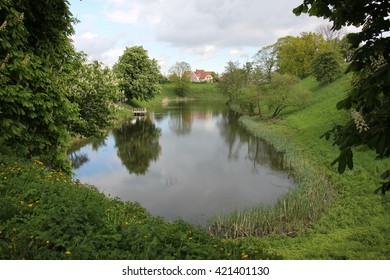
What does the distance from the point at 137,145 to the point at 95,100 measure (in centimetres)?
1222

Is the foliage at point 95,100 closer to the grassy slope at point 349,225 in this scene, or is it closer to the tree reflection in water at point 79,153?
the tree reflection in water at point 79,153

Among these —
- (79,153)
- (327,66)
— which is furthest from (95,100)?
(327,66)

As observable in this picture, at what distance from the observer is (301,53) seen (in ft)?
208

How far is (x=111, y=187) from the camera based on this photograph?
19.3 metres

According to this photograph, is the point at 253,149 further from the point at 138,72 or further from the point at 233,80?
the point at 138,72

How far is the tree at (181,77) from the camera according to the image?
106 meters

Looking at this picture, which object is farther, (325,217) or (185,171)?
(185,171)

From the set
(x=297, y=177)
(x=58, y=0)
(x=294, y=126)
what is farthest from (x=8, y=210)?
(x=294, y=126)

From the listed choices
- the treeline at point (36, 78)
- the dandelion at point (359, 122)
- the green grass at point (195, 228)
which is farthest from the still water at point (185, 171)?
the dandelion at point (359, 122)

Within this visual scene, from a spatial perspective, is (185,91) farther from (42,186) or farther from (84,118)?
(42,186)

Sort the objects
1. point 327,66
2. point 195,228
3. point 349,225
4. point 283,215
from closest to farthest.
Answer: point 195,228 < point 349,225 < point 283,215 < point 327,66

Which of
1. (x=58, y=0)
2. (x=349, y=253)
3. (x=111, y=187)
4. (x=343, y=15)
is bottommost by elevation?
(x=111, y=187)

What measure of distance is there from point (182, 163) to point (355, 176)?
12522 mm

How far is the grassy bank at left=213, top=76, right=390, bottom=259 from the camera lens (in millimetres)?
10062
